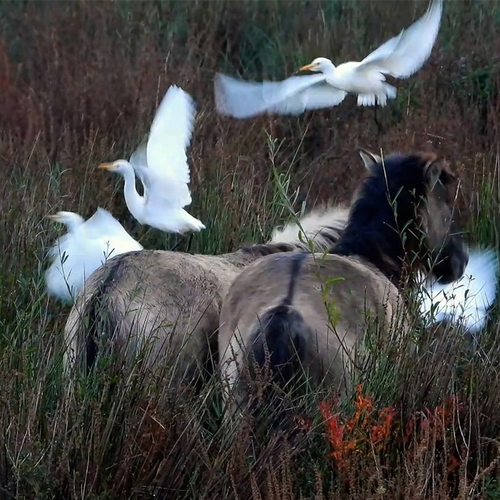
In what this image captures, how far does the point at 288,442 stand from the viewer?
10.9ft

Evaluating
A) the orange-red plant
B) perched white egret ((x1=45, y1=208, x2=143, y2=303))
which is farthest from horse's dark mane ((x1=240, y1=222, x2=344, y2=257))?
the orange-red plant

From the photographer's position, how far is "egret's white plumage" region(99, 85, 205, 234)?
545 centimetres

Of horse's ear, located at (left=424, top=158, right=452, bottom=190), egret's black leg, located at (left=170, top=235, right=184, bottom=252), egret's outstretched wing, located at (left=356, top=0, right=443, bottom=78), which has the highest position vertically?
egret's outstretched wing, located at (left=356, top=0, right=443, bottom=78)

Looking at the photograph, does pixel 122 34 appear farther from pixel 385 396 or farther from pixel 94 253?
pixel 385 396

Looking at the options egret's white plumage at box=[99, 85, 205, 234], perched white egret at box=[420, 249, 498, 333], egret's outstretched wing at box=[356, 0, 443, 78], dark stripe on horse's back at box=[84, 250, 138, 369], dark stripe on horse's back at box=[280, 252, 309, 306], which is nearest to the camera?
dark stripe on horse's back at box=[280, 252, 309, 306]

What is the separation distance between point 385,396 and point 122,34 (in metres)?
6.57

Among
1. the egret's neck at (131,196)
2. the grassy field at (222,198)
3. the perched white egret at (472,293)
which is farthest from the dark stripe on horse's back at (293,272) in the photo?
the egret's neck at (131,196)

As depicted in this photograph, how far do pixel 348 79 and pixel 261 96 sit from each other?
0.50 meters

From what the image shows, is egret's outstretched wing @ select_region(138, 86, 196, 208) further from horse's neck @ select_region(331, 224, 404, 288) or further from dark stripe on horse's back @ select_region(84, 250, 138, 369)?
dark stripe on horse's back @ select_region(84, 250, 138, 369)

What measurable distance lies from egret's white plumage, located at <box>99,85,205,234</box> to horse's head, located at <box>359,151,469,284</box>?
119 cm

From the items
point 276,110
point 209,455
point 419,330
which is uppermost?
point 276,110

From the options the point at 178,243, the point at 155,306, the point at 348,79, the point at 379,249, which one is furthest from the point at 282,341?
the point at 348,79

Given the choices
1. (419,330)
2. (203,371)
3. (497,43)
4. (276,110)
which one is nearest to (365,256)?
(419,330)

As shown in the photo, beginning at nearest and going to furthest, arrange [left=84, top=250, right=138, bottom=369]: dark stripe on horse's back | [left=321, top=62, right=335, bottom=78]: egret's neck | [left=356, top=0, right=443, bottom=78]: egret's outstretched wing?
[left=84, top=250, right=138, bottom=369]: dark stripe on horse's back < [left=356, top=0, right=443, bottom=78]: egret's outstretched wing < [left=321, top=62, right=335, bottom=78]: egret's neck
